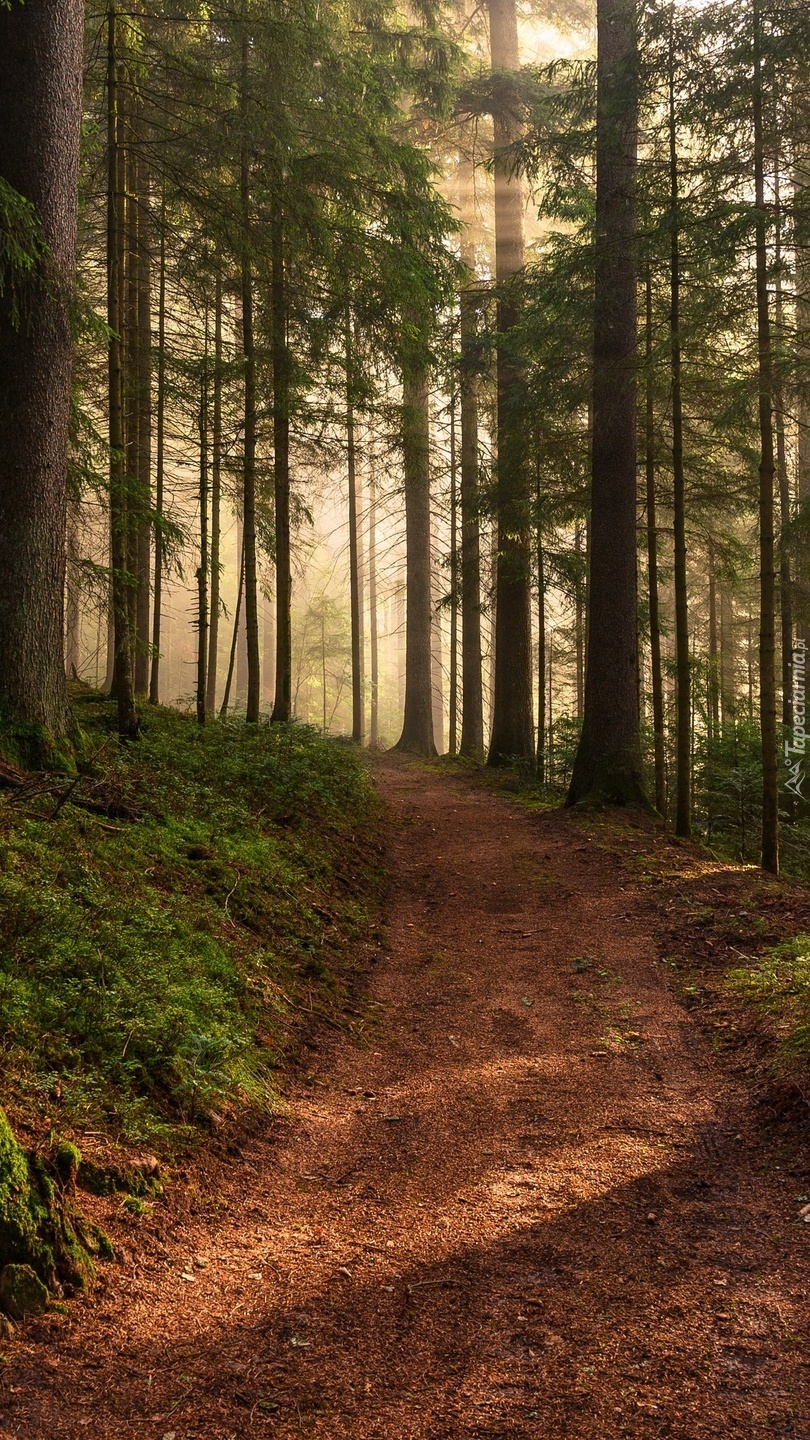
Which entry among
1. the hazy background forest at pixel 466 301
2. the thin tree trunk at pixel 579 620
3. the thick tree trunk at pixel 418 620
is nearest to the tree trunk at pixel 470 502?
the hazy background forest at pixel 466 301

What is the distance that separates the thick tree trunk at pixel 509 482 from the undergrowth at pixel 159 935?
25.5 ft

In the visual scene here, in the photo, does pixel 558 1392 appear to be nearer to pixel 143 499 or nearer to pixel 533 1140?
pixel 533 1140

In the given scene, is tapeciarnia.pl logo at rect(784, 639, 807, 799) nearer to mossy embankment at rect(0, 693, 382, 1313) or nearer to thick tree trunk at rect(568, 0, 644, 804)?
thick tree trunk at rect(568, 0, 644, 804)

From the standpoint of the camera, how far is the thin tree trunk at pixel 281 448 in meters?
11.7

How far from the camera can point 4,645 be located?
6.25 metres

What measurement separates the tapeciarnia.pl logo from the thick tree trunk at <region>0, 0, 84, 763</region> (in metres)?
12.1

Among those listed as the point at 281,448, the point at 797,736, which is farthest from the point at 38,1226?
the point at 797,736

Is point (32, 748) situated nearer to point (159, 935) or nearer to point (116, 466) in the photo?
point (159, 935)

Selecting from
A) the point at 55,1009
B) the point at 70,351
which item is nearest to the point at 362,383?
the point at 70,351

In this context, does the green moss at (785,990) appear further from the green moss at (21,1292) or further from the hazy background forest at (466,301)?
the green moss at (21,1292)

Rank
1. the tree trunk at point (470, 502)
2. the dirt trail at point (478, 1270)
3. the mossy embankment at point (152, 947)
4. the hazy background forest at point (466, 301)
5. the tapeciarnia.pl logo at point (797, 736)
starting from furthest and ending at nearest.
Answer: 1. the tree trunk at point (470, 502)
2. the tapeciarnia.pl logo at point (797, 736)
3. the hazy background forest at point (466, 301)
4. the mossy embankment at point (152, 947)
5. the dirt trail at point (478, 1270)

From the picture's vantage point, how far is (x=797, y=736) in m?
14.7

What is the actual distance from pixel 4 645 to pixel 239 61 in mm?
10499

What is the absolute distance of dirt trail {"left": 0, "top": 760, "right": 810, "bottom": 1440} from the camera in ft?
7.71
